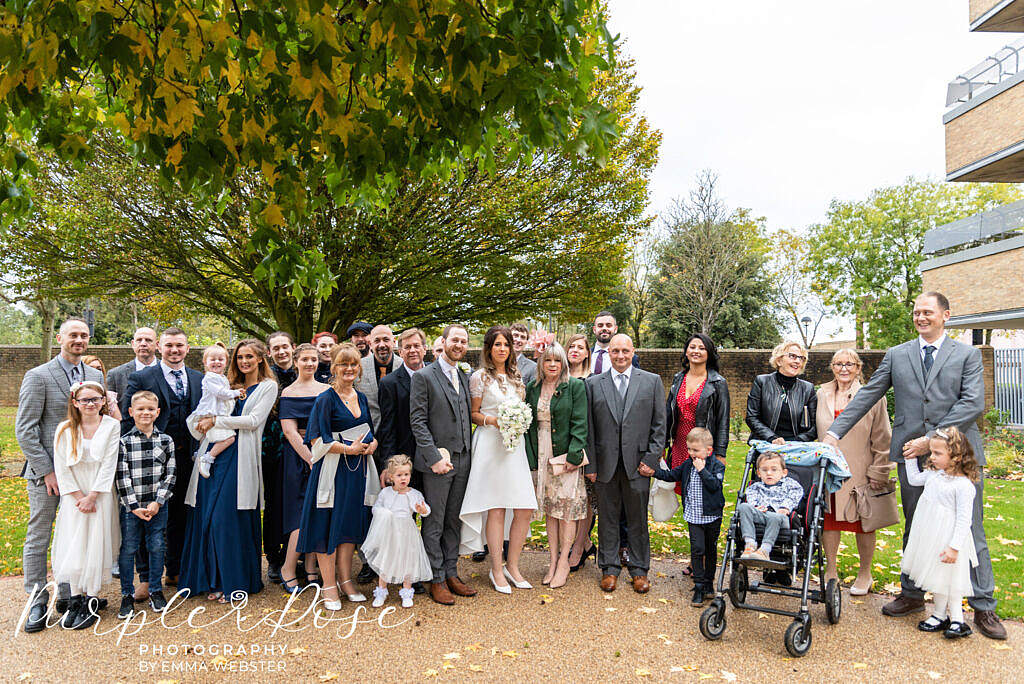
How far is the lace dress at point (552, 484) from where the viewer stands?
6.31 m

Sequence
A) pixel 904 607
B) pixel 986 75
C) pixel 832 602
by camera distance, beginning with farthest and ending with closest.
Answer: pixel 986 75 < pixel 904 607 < pixel 832 602

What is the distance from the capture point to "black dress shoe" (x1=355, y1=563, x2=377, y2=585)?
636 cm

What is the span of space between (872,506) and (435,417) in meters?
3.81

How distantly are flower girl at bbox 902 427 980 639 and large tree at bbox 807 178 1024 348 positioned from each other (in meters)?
40.4

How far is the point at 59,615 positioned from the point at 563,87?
17.6ft

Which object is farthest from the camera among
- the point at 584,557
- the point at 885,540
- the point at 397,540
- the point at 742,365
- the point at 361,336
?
the point at 742,365

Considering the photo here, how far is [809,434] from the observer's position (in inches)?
240

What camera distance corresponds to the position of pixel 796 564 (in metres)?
5.11

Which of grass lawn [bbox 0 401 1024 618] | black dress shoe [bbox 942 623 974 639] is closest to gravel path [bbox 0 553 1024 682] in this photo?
black dress shoe [bbox 942 623 974 639]

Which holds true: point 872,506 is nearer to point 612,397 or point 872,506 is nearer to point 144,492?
point 612,397

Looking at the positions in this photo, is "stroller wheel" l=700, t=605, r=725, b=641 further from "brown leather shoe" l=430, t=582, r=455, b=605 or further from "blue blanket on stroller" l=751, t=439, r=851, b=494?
"brown leather shoe" l=430, t=582, r=455, b=605

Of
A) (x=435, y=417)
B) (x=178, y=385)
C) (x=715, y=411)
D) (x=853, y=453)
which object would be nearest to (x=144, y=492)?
(x=178, y=385)

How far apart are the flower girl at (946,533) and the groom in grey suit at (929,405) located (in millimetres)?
169

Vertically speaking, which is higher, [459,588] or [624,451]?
[624,451]
